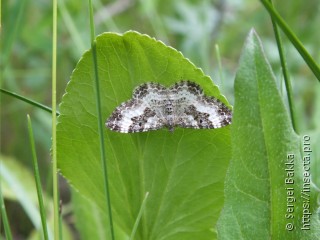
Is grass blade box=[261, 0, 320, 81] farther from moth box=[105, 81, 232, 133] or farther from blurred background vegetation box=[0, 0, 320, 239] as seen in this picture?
blurred background vegetation box=[0, 0, 320, 239]

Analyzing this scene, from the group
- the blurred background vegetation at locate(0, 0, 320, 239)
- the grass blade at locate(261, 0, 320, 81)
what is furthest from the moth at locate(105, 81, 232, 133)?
the blurred background vegetation at locate(0, 0, 320, 239)

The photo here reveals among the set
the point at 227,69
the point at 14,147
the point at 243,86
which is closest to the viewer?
the point at 243,86

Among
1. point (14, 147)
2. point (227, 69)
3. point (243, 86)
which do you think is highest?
point (227, 69)

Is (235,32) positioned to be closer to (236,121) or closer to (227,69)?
(227,69)

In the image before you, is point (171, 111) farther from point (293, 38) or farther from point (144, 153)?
point (293, 38)

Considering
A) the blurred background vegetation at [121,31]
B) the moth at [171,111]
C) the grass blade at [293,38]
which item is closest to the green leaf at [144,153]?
the moth at [171,111]

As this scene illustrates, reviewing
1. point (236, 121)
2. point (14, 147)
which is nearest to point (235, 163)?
point (236, 121)
